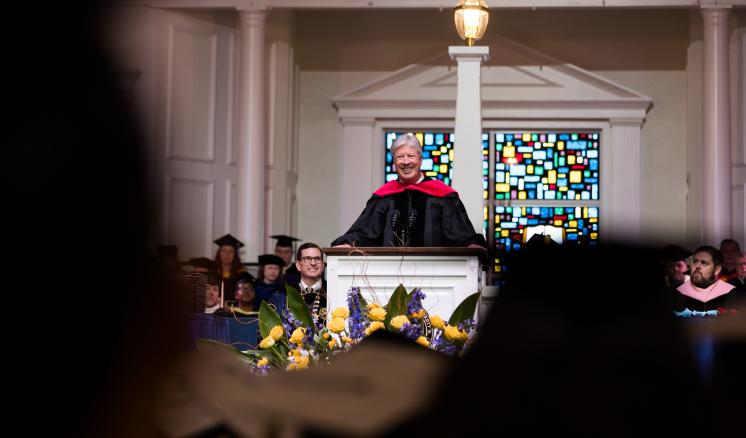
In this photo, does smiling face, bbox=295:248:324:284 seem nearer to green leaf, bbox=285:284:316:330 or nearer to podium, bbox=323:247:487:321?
podium, bbox=323:247:487:321

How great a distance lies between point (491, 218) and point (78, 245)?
14.3m

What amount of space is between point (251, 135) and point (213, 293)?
3849mm

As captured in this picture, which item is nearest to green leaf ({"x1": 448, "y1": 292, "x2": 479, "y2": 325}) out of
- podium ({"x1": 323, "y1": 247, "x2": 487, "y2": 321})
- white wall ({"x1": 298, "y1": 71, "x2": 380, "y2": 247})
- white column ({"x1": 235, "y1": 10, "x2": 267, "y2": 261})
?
podium ({"x1": 323, "y1": 247, "x2": 487, "y2": 321})

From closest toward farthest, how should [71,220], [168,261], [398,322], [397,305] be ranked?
1. [71,220]
2. [168,261]
3. [398,322]
4. [397,305]

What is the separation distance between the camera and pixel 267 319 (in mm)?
4117

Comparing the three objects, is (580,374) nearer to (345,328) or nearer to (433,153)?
(345,328)

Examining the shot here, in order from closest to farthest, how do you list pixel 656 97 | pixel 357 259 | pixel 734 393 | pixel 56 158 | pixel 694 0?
pixel 56 158 → pixel 734 393 → pixel 357 259 → pixel 694 0 → pixel 656 97

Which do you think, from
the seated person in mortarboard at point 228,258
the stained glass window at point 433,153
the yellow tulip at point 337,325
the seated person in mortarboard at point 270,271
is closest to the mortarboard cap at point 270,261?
the seated person in mortarboard at point 270,271

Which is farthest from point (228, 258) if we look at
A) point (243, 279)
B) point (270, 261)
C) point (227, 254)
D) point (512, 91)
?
point (512, 91)

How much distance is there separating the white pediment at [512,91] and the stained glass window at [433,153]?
369mm

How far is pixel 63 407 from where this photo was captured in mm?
583

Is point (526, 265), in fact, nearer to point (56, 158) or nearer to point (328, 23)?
point (56, 158)

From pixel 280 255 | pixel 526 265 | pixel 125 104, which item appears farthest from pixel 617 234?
pixel 280 255

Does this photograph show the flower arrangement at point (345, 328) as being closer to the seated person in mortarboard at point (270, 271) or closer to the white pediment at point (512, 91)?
the seated person in mortarboard at point (270, 271)
